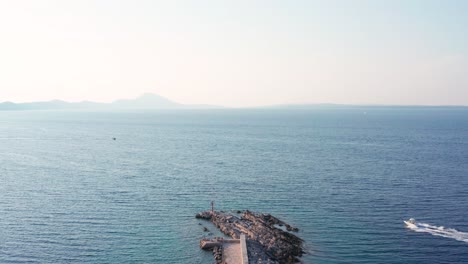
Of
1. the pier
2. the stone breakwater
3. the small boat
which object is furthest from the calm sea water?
the stone breakwater

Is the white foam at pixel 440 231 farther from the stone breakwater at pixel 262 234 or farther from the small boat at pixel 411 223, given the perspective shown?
the stone breakwater at pixel 262 234

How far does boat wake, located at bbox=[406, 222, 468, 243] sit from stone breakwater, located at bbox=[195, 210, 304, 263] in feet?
54.3

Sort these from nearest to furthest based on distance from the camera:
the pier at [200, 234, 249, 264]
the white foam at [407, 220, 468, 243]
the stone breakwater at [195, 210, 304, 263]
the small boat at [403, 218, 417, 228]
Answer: the pier at [200, 234, 249, 264] < the stone breakwater at [195, 210, 304, 263] < the white foam at [407, 220, 468, 243] < the small boat at [403, 218, 417, 228]

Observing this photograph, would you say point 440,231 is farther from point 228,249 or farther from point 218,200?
point 218,200

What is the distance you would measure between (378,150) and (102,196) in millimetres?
90418

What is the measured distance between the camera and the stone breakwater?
46.1 metres

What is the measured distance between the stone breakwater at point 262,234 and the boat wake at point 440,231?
16551mm

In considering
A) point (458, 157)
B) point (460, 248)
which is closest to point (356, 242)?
point (460, 248)

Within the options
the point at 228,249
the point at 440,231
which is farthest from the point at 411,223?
the point at 228,249

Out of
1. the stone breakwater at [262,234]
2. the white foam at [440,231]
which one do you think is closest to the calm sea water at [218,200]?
the white foam at [440,231]

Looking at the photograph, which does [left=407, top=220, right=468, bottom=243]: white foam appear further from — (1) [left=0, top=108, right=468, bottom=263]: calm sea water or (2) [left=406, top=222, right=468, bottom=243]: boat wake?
(1) [left=0, top=108, right=468, bottom=263]: calm sea water

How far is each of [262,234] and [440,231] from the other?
23840 mm

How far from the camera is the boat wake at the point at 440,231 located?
167 ft

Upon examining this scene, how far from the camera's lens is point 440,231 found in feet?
173
